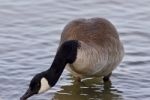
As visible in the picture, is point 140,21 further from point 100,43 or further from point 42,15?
point 100,43

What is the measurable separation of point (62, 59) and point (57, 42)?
102 inches

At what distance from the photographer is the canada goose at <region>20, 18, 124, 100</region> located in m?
8.23

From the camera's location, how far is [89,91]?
9.47 meters

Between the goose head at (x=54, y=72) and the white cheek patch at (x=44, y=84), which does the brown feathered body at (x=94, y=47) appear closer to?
the goose head at (x=54, y=72)

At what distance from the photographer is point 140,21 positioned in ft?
39.7

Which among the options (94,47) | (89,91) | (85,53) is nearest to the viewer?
(85,53)

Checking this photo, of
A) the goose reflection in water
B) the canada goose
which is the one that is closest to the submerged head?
→ the canada goose

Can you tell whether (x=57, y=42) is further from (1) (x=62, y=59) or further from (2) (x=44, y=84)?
(2) (x=44, y=84)

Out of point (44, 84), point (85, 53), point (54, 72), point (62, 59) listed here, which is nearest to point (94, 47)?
point (85, 53)

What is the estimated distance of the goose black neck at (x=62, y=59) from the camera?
8.22m

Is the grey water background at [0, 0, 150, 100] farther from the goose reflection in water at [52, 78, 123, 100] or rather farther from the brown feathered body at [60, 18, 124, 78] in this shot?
the brown feathered body at [60, 18, 124, 78]

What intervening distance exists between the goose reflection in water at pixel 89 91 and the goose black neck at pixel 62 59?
761 mm

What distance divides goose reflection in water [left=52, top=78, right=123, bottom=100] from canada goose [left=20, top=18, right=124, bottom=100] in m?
0.19

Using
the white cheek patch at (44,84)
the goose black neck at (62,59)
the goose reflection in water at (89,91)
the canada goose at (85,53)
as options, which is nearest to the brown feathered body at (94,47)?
the canada goose at (85,53)
